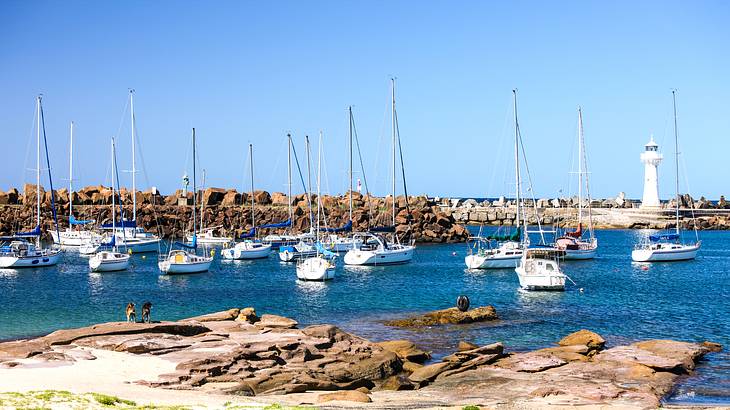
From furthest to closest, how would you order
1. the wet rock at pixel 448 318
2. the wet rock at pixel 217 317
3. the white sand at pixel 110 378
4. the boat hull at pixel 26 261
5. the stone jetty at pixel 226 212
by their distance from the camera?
the stone jetty at pixel 226 212 → the boat hull at pixel 26 261 → the wet rock at pixel 448 318 → the wet rock at pixel 217 317 → the white sand at pixel 110 378

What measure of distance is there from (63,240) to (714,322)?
88.8 m

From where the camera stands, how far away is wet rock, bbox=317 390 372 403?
24453 millimetres

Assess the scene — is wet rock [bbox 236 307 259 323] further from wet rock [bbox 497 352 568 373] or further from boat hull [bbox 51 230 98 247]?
boat hull [bbox 51 230 98 247]

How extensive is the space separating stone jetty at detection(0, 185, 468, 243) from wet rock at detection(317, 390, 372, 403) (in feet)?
264

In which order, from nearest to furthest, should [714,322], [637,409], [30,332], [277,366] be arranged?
1. [637,409]
2. [277,366]
3. [30,332]
4. [714,322]

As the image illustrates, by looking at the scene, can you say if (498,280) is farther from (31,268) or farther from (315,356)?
(31,268)

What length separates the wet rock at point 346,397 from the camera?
24.5m

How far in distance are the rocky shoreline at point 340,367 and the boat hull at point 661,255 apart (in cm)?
4836

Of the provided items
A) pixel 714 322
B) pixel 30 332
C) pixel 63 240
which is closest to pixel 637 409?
pixel 714 322

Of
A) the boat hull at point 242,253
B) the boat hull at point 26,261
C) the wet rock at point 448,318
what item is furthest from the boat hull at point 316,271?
the boat hull at point 26,261

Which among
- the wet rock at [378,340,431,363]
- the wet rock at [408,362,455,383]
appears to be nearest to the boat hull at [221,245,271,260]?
the wet rock at [378,340,431,363]

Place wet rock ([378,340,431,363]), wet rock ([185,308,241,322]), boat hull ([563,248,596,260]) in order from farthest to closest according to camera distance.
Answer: boat hull ([563,248,596,260]), wet rock ([185,308,241,322]), wet rock ([378,340,431,363])

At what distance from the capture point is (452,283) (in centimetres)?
6297

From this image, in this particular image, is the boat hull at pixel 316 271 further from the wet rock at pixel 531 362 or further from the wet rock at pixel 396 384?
the wet rock at pixel 396 384
